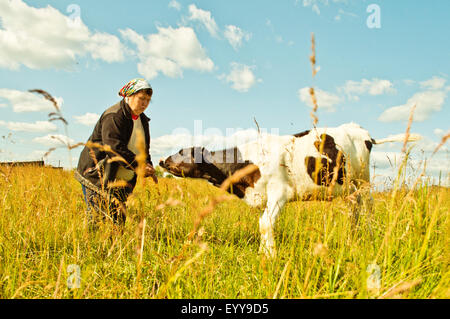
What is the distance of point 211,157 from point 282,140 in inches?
44.4

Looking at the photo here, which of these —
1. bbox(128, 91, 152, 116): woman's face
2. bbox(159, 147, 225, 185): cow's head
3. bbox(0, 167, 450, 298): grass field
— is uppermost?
bbox(128, 91, 152, 116): woman's face

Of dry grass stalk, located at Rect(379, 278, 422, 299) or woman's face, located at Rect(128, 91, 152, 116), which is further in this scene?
woman's face, located at Rect(128, 91, 152, 116)

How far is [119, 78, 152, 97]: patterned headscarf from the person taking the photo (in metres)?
3.27

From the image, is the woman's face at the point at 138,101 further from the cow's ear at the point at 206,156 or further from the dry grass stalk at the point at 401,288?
the dry grass stalk at the point at 401,288

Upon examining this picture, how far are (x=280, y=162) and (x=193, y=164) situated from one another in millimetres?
1349

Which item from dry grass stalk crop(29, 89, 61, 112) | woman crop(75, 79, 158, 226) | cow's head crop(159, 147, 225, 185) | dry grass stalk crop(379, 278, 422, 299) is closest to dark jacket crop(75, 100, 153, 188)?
woman crop(75, 79, 158, 226)

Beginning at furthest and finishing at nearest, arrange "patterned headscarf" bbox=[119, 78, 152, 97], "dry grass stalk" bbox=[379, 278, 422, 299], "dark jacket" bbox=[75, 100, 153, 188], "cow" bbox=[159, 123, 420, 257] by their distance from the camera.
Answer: "cow" bbox=[159, 123, 420, 257], "patterned headscarf" bbox=[119, 78, 152, 97], "dark jacket" bbox=[75, 100, 153, 188], "dry grass stalk" bbox=[379, 278, 422, 299]

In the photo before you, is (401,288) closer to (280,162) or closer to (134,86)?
(280,162)

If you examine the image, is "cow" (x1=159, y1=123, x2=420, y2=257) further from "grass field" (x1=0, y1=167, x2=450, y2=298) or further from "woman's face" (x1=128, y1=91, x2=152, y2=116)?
"woman's face" (x1=128, y1=91, x2=152, y2=116)

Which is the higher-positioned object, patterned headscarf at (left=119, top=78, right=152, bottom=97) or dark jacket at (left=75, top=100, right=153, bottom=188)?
patterned headscarf at (left=119, top=78, right=152, bottom=97)

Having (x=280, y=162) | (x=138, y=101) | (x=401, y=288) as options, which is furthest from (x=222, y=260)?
(x=138, y=101)

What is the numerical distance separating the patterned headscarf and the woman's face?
0.17 ft

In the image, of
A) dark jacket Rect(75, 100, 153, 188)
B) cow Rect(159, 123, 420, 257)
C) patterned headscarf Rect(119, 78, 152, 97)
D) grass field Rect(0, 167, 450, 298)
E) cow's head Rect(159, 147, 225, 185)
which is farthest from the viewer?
cow's head Rect(159, 147, 225, 185)
